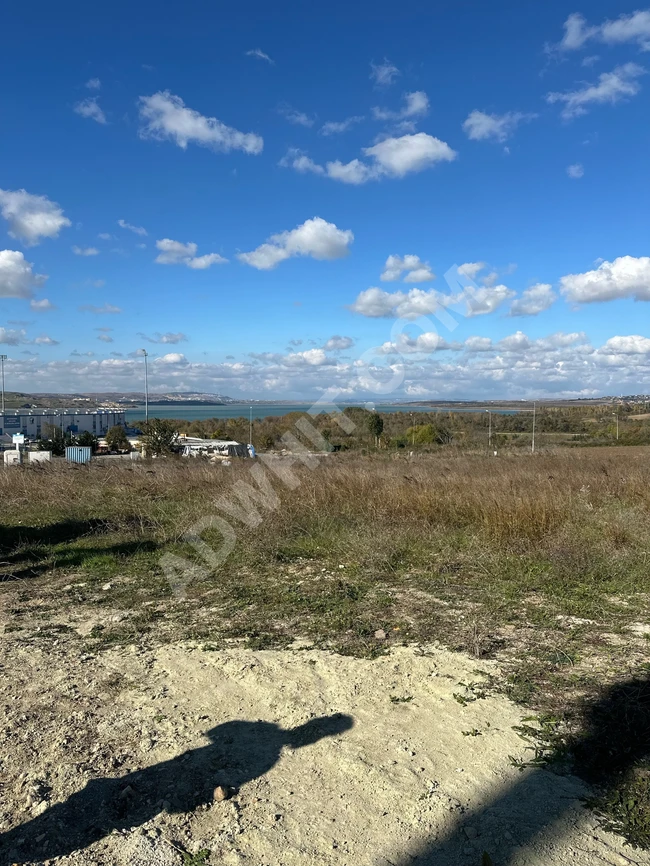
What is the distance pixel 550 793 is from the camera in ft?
7.26

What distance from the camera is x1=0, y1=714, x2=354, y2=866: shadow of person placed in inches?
78.9

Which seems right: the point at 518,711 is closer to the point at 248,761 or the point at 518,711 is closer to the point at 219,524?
the point at 248,761

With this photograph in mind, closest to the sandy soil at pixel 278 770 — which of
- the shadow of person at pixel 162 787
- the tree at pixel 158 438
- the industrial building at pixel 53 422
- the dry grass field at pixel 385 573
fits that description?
the shadow of person at pixel 162 787

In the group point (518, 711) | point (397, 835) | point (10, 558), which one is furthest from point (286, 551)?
point (397, 835)

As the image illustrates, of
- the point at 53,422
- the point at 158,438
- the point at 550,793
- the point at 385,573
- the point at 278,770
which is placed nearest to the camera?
the point at 550,793

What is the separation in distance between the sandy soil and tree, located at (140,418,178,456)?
1575cm

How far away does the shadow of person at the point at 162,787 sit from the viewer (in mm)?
2004

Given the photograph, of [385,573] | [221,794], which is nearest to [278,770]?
[221,794]

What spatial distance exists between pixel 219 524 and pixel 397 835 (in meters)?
5.57

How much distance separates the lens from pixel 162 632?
13.3 ft

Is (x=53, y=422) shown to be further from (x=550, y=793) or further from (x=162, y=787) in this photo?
(x=550, y=793)

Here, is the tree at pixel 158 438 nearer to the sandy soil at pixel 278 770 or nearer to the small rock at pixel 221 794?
the sandy soil at pixel 278 770

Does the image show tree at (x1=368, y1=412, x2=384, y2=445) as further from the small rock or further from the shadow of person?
the small rock

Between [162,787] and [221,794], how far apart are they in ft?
0.87
